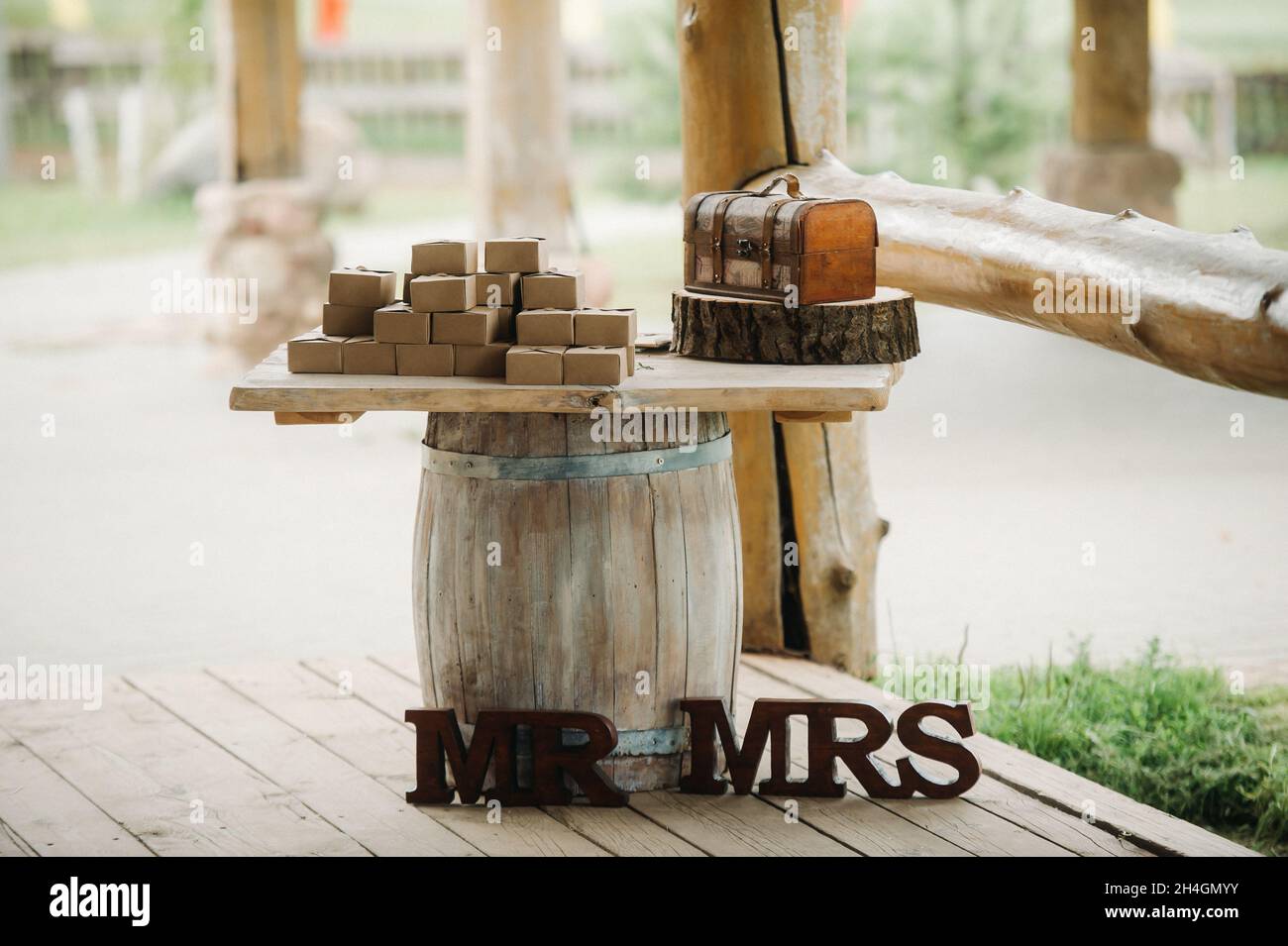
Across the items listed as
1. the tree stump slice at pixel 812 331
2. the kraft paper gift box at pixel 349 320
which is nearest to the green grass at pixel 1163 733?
the tree stump slice at pixel 812 331

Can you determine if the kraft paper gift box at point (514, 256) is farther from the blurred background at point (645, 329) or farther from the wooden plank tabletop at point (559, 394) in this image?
the blurred background at point (645, 329)

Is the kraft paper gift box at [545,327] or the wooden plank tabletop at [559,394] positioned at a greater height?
the kraft paper gift box at [545,327]

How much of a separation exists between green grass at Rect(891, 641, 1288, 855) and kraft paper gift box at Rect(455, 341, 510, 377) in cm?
200

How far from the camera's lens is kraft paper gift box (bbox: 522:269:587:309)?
385cm

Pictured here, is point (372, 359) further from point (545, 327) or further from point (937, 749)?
point (937, 749)

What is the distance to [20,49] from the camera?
78.9ft

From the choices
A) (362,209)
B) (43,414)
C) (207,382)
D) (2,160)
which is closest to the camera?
(43,414)

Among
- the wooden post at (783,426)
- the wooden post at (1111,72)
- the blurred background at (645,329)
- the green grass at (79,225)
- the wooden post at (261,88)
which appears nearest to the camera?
the wooden post at (783,426)

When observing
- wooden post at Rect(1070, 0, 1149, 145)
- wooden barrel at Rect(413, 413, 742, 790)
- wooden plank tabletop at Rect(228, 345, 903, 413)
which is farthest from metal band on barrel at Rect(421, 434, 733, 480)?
wooden post at Rect(1070, 0, 1149, 145)

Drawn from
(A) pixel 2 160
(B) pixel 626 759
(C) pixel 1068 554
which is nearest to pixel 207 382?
(C) pixel 1068 554

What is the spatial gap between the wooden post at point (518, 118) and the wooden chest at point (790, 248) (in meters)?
5.84

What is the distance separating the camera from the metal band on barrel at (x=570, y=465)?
3.80 meters
